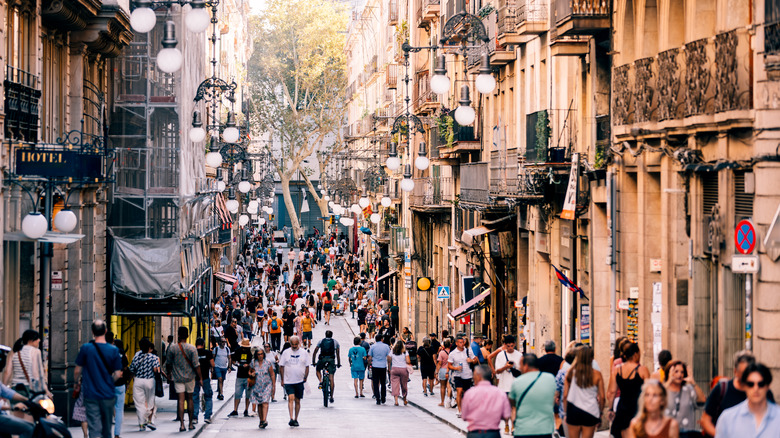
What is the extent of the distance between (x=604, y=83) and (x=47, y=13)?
10089 mm

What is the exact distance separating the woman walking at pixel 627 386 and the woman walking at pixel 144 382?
9.11 meters

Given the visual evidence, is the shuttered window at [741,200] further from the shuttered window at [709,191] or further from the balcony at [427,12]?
the balcony at [427,12]

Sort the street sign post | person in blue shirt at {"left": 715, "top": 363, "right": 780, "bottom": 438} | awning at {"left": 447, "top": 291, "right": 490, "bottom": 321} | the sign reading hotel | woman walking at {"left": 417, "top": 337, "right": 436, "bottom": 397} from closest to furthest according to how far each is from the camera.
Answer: person in blue shirt at {"left": 715, "top": 363, "right": 780, "bottom": 438}
the street sign post
the sign reading hotel
woman walking at {"left": 417, "top": 337, "right": 436, "bottom": 397}
awning at {"left": 447, "top": 291, "right": 490, "bottom": 321}

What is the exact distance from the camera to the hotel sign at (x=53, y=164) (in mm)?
18094

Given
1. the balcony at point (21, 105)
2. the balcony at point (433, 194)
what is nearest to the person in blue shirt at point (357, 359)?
the balcony at point (21, 105)

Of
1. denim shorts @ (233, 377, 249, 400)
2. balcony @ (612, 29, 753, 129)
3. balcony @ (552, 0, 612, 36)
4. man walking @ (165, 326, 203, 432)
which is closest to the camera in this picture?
balcony @ (612, 29, 753, 129)

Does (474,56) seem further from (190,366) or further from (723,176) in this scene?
(723,176)

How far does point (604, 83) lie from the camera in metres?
23.3

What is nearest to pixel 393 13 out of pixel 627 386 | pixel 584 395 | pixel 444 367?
pixel 444 367

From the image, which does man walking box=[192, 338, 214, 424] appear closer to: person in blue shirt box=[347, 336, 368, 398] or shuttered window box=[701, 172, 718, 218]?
person in blue shirt box=[347, 336, 368, 398]

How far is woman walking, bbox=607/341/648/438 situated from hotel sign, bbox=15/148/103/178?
8.84m

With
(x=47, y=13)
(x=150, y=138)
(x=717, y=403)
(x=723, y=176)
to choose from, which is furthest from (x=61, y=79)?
(x=717, y=403)

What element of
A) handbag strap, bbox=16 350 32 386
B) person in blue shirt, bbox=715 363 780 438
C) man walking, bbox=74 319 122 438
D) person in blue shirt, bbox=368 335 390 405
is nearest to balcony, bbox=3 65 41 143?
man walking, bbox=74 319 122 438

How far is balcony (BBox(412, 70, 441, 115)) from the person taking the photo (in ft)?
151
